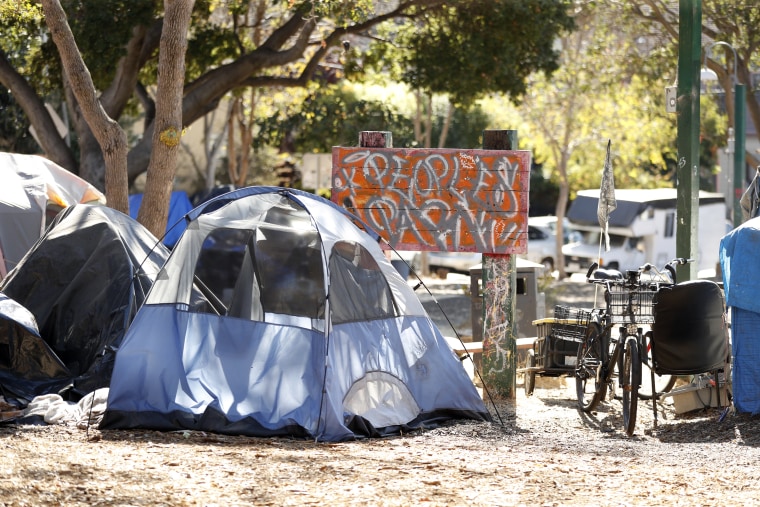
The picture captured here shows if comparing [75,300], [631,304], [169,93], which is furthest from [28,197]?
[631,304]

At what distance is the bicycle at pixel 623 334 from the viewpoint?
27.0ft

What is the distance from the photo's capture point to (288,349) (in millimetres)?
8164

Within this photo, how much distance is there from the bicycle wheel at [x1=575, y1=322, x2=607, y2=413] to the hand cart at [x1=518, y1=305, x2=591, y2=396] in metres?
0.30

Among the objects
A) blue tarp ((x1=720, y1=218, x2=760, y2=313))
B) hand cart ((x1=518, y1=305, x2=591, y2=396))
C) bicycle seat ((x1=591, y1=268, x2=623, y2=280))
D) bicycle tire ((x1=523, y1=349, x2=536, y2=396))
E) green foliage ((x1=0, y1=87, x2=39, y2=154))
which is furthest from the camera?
green foliage ((x1=0, y1=87, x2=39, y2=154))

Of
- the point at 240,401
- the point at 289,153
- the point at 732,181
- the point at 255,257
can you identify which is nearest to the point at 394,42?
the point at 732,181

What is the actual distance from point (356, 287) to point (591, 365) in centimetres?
212

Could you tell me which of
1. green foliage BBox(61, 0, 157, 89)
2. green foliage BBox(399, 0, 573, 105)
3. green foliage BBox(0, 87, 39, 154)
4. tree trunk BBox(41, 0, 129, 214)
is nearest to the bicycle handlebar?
tree trunk BBox(41, 0, 129, 214)

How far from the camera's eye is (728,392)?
8891mm

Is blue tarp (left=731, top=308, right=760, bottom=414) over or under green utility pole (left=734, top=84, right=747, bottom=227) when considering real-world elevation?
under

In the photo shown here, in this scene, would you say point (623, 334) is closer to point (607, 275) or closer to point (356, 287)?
point (607, 275)

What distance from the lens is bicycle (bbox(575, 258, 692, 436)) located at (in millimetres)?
8233

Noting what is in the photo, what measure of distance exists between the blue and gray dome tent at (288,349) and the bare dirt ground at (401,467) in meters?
0.22

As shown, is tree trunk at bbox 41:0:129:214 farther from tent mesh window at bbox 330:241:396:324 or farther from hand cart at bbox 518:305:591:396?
hand cart at bbox 518:305:591:396

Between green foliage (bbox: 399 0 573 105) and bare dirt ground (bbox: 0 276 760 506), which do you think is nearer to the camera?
bare dirt ground (bbox: 0 276 760 506)
